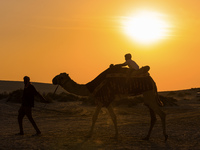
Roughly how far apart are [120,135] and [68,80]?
292cm

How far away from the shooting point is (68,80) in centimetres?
1308

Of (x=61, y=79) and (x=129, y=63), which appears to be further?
(x=61, y=79)

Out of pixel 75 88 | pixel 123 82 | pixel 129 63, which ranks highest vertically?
pixel 129 63

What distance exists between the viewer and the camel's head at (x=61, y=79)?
12.9 meters

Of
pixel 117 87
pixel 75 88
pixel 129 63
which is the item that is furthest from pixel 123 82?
pixel 75 88

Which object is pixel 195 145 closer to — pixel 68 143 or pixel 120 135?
pixel 120 135

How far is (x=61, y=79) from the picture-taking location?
42.7 ft

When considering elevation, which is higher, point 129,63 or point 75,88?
point 129,63

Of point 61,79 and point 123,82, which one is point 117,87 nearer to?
point 123,82

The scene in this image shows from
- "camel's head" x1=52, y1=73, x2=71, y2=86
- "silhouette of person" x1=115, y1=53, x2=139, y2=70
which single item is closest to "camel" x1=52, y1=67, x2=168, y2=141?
"camel's head" x1=52, y1=73, x2=71, y2=86

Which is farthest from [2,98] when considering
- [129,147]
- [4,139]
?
[129,147]

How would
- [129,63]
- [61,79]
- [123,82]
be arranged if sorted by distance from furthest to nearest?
[61,79] → [129,63] → [123,82]

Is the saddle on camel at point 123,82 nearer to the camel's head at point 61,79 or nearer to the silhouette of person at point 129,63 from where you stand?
the silhouette of person at point 129,63

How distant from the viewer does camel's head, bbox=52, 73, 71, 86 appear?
12.9m
